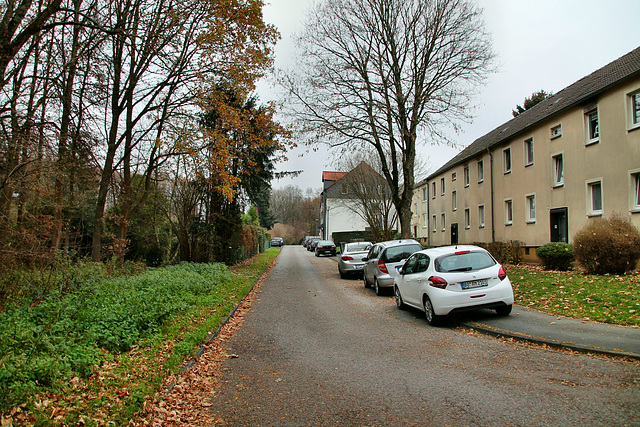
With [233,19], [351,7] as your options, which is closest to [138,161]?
[233,19]

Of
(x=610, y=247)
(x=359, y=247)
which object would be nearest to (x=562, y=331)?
(x=610, y=247)

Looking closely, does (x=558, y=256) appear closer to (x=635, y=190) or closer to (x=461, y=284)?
(x=635, y=190)

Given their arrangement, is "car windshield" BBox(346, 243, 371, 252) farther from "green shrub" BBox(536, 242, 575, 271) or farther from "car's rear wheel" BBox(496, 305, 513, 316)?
"car's rear wheel" BBox(496, 305, 513, 316)

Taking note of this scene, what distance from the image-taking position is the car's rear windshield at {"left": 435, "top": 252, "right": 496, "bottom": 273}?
9045mm

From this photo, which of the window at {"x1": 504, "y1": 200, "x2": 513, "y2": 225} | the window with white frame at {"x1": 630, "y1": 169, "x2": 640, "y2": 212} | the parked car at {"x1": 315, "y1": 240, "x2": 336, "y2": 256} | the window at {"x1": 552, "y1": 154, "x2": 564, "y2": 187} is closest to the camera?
the window with white frame at {"x1": 630, "y1": 169, "x2": 640, "y2": 212}

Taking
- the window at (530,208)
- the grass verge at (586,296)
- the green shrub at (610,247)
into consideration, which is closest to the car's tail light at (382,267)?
the grass verge at (586,296)

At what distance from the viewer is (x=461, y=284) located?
8.81m

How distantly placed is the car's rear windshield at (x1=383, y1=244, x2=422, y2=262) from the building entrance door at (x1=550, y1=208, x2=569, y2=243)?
9.20 m

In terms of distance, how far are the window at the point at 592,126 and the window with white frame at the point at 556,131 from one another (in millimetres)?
1874

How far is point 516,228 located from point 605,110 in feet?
28.5

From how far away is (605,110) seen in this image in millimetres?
17594

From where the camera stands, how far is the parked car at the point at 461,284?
8750 mm

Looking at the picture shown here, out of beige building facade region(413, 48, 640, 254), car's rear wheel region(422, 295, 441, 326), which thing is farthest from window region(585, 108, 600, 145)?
car's rear wheel region(422, 295, 441, 326)

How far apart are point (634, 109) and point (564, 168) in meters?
4.31
